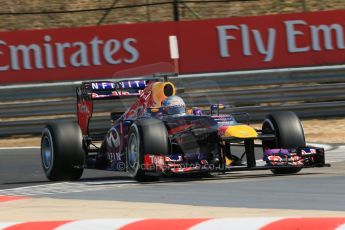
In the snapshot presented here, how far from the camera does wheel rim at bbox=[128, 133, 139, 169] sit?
11.0m

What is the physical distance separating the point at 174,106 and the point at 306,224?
5.29 metres

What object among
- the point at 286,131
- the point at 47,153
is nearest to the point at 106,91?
the point at 47,153

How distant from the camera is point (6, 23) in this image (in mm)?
23875

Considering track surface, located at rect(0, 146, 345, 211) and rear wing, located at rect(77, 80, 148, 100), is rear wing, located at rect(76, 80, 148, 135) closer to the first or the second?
rear wing, located at rect(77, 80, 148, 100)

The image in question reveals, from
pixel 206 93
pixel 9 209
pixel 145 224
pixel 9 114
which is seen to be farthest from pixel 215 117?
pixel 9 114

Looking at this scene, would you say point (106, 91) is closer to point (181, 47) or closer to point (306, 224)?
point (181, 47)

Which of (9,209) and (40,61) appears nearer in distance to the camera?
(9,209)

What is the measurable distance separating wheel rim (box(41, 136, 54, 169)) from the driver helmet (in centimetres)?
155

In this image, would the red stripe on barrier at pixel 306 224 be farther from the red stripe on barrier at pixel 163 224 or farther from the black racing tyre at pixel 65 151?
the black racing tyre at pixel 65 151

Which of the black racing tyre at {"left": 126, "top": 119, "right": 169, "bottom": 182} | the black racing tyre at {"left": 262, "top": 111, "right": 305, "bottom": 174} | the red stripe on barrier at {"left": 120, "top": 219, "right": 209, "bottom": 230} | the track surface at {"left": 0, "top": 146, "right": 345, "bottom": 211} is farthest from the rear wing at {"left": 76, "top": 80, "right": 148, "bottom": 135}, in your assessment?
the red stripe on barrier at {"left": 120, "top": 219, "right": 209, "bottom": 230}

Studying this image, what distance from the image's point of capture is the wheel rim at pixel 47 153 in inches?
481

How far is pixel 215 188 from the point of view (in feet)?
32.9

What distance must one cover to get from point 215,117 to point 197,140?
350 millimetres

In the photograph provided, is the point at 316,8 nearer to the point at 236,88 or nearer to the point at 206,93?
the point at 236,88
